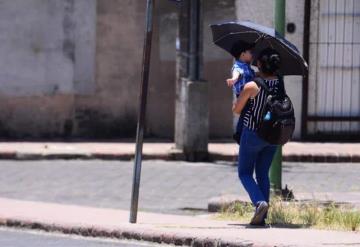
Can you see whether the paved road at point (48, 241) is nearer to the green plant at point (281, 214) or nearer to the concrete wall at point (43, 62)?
the green plant at point (281, 214)

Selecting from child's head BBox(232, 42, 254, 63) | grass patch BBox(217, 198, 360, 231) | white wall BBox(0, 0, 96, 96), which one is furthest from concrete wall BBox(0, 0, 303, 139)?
child's head BBox(232, 42, 254, 63)

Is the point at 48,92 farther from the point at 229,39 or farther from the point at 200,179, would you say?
the point at 229,39

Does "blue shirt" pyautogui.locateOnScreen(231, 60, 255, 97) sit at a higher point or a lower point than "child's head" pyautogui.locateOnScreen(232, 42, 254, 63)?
lower

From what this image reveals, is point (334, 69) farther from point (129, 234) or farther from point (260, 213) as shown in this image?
point (129, 234)

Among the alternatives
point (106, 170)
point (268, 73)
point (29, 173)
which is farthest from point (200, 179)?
point (268, 73)

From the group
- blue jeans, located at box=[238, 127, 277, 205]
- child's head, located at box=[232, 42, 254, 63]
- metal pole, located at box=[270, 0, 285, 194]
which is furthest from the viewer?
metal pole, located at box=[270, 0, 285, 194]

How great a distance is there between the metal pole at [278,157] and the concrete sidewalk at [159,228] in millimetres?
1050

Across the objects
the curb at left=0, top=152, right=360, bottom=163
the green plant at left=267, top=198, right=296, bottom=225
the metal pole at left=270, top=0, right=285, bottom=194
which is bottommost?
the curb at left=0, top=152, right=360, bottom=163

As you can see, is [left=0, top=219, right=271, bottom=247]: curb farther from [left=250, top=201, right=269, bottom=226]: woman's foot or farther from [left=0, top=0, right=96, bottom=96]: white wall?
[left=0, top=0, right=96, bottom=96]: white wall

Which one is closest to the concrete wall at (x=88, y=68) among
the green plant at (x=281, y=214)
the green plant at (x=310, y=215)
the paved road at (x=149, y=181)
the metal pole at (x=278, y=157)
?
the paved road at (x=149, y=181)

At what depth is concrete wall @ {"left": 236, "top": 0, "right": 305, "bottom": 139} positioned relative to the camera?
15.9m

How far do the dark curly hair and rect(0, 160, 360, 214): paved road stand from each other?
2.39 metres

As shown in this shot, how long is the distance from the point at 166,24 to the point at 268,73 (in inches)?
282

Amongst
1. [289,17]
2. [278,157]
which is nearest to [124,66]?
[289,17]
